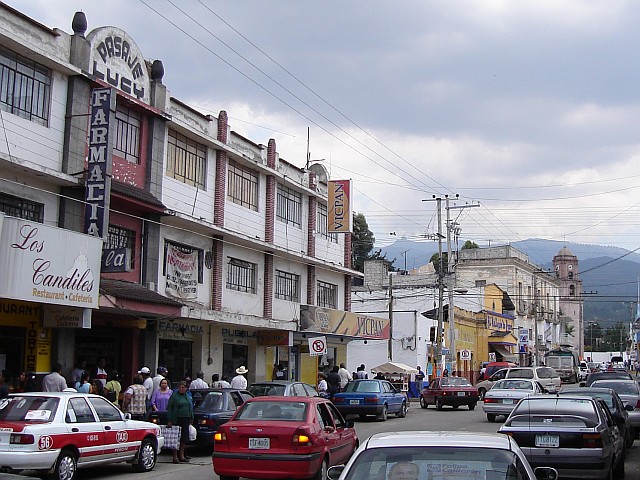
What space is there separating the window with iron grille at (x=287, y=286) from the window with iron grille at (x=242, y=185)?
3.98 m

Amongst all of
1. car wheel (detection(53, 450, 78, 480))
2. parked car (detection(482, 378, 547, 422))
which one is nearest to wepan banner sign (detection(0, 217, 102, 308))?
car wheel (detection(53, 450, 78, 480))

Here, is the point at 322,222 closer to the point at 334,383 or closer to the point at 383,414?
the point at 334,383

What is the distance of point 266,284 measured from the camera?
114 feet

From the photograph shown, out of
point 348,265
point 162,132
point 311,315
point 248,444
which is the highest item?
point 162,132

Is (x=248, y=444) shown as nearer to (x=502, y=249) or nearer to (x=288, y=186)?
(x=288, y=186)

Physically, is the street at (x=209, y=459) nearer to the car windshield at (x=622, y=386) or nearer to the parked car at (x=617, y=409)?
the parked car at (x=617, y=409)

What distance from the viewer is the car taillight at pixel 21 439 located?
1244cm

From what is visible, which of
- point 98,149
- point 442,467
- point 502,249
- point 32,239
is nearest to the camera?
point 442,467

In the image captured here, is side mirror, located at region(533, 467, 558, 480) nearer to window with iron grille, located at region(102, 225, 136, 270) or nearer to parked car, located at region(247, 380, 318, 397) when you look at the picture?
parked car, located at region(247, 380, 318, 397)

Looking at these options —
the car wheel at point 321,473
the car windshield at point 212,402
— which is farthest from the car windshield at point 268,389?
the car wheel at point 321,473

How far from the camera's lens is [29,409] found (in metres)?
13.1

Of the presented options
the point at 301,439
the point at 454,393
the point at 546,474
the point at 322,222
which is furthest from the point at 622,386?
the point at 322,222

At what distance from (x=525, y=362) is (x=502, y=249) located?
11.9 meters

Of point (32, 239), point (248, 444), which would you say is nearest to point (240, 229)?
point (32, 239)
